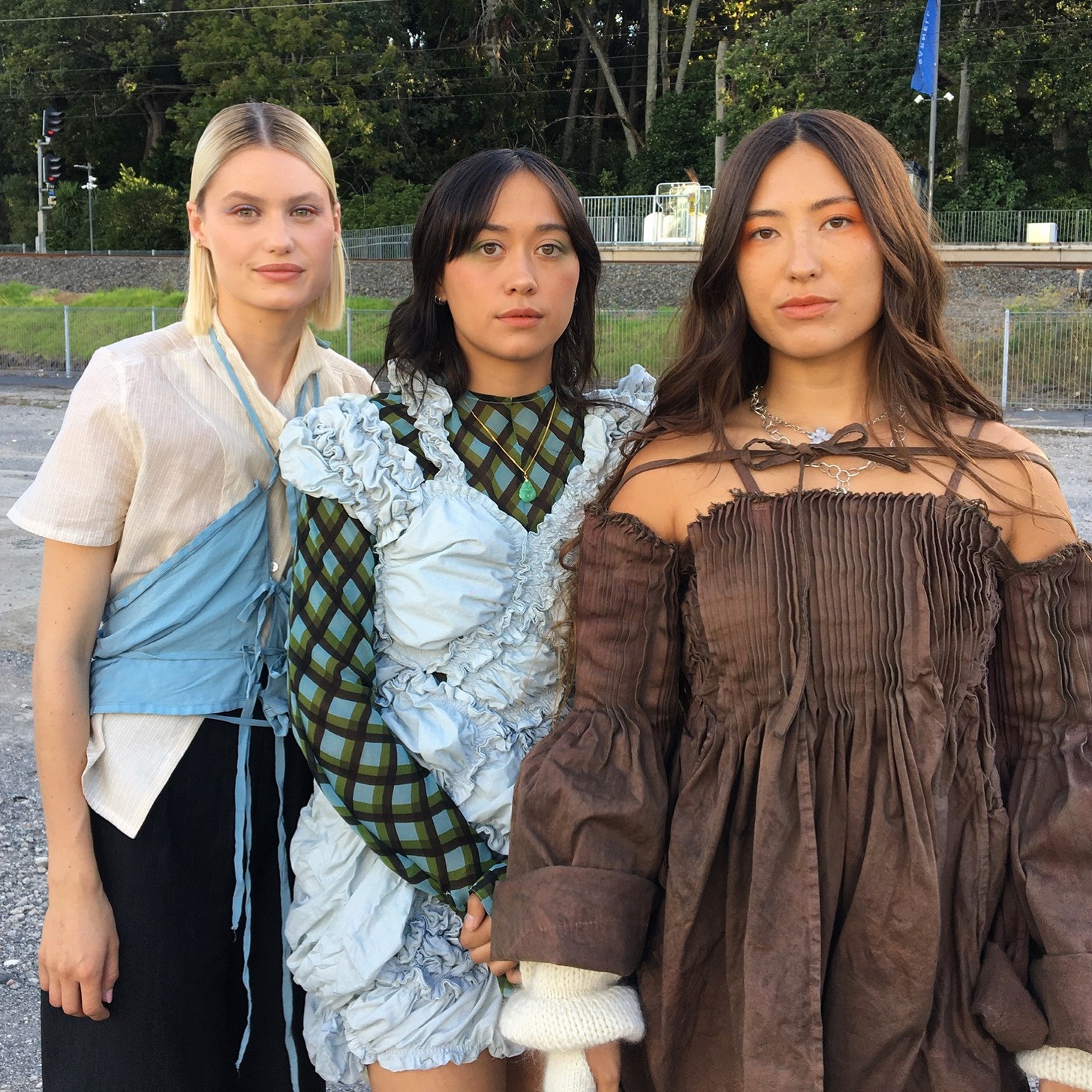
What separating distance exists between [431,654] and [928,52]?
3270 cm

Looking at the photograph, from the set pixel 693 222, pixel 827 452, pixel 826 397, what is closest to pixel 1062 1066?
pixel 827 452

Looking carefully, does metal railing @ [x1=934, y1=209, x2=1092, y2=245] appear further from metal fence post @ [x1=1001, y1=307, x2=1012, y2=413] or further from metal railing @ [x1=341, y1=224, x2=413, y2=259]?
metal fence post @ [x1=1001, y1=307, x2=1012, y2=413]

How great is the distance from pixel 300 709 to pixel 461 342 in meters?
0.80

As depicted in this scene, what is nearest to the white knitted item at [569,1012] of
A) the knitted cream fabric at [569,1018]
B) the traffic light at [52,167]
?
the knitted cream fabric at [569,1018]

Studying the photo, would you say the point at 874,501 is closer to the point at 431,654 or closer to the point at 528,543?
the point at 528,543

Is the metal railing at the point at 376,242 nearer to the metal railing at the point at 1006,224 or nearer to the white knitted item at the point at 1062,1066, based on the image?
the metal railing at the point at 1006,224

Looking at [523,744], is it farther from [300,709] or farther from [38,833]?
[38,833]

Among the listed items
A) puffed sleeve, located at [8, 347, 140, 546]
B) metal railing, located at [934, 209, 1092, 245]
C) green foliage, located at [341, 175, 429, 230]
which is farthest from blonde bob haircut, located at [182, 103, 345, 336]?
green foliage, located at [341, 175, 429, 230]

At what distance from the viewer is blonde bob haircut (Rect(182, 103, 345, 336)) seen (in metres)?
2.46

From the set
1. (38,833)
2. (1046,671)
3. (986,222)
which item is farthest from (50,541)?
(986,222)

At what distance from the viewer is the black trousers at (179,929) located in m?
2.26

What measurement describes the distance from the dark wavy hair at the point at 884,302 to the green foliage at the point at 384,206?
40.9 m

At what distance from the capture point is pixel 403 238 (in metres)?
39.3

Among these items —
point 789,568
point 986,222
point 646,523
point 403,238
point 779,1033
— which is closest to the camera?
point 779,1033
